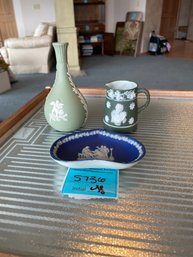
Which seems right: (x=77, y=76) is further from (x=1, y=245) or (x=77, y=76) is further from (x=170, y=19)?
(x=170, y=19)

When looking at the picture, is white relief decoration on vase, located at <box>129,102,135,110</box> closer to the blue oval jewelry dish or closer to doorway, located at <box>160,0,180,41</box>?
the blue oval jewelry dish

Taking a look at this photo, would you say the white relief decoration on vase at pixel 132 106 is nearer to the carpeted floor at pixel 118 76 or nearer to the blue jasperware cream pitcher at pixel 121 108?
the blue jasperware cream pitcher at pixel 121 108

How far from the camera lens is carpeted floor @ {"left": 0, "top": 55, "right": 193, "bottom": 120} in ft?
8.46

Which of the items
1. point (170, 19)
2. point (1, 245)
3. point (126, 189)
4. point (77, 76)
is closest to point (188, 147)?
point (126, 189)

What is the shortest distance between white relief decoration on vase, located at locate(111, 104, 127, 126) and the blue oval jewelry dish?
47 millimetres

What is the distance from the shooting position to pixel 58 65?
2.09 feet

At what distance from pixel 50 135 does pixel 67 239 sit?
0.38m

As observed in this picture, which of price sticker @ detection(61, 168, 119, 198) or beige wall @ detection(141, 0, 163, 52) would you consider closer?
price sticker @ detection(61, 168, 119, 198)

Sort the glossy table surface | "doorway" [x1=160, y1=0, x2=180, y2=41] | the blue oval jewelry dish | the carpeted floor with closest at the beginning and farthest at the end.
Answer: the glossy table surface < the blue oval jewelry dish < the carpeted floor < "doorway" [x1=160, y1=0, x2=180, y2=41]

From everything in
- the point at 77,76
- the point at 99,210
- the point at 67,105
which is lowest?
the point at 77,76

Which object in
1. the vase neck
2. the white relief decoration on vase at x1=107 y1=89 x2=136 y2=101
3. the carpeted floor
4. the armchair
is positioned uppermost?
the vase neck

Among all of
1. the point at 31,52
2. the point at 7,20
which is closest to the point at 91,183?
the point at 31,52

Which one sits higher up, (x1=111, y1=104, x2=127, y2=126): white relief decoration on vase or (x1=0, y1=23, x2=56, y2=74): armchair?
(x1=111, y1=104, x2=127, y2=126): white relief decoration on vase

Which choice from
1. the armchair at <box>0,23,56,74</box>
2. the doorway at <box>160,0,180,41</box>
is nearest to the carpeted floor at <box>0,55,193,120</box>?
the armchair at <box>0,23,56,74</box>
